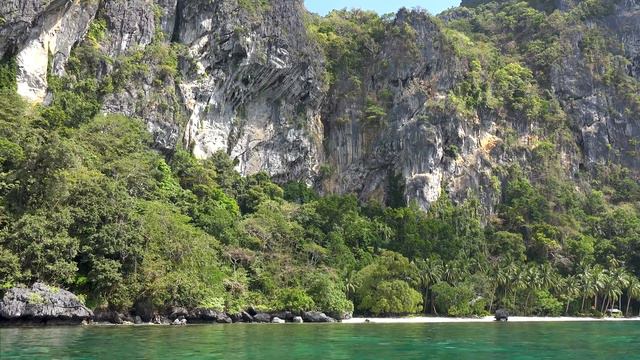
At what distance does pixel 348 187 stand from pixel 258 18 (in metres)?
23.0

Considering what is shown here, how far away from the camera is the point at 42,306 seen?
3056cm

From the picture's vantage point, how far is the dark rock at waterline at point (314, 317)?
43594 millimetres

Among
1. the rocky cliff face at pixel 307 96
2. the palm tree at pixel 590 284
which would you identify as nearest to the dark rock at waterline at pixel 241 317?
the rocky cliff face at pixel 307 96

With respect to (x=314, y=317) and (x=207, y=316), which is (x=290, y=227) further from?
(x=207, y=316)

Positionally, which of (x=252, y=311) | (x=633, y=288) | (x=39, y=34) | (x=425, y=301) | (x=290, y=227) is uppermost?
(x=39, y=34)

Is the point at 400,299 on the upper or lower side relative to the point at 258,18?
lower

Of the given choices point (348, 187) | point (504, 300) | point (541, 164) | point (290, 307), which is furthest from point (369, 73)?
point (290, 307)

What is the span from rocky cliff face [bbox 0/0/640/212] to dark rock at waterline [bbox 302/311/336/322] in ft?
78.2

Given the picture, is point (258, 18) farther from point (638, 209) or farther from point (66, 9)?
point (638, 209)

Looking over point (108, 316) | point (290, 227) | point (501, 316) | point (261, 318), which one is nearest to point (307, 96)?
point (290, 227)

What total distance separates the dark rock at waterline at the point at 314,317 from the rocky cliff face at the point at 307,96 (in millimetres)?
23839

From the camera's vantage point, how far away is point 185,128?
6259 centimetres

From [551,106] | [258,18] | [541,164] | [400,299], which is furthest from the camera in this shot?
[551,106]

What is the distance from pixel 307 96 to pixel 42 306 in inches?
1921
